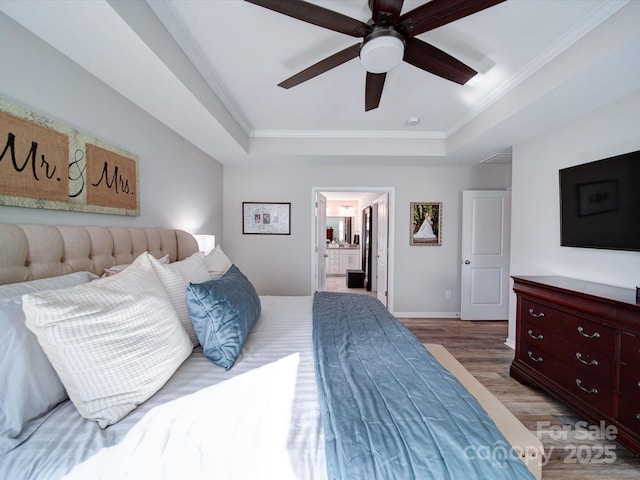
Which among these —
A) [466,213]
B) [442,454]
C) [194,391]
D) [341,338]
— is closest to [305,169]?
[466,213]

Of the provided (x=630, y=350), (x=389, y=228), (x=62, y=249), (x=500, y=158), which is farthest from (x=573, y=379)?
(x=62, y=249)

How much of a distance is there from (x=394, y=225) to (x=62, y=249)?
11.7 ft

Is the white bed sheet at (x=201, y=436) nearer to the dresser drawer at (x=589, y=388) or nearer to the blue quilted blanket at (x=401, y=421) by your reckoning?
the blue quilted blanket at (x=401, y=421)

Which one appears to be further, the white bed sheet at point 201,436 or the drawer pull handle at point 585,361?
the drawer pull handle at point 585,361

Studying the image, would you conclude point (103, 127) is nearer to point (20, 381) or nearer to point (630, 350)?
point (20, 381)

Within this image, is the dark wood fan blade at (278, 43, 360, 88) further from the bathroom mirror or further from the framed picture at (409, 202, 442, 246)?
the bathroom mirror

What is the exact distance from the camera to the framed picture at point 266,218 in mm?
3844

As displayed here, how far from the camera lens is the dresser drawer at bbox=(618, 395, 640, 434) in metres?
1.41

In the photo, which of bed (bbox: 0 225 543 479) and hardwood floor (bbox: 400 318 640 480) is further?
hardwood floor (bbox: 400 318 640 480)

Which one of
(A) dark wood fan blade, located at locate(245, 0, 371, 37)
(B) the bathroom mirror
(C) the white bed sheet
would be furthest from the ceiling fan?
(B) the bathroom mirror

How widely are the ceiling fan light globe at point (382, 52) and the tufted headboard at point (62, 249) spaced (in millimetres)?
1837

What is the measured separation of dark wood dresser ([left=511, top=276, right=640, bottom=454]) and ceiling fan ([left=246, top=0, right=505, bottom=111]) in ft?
5.50

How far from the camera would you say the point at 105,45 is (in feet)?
4.41

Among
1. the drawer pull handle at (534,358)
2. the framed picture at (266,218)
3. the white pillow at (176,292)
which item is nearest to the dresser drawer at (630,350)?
the drawer pull handle at (534,358)
